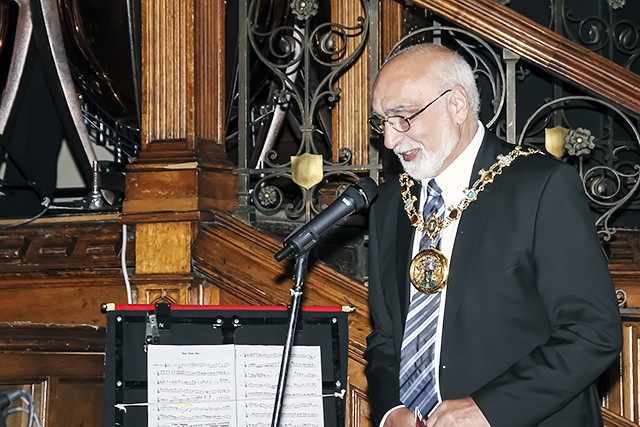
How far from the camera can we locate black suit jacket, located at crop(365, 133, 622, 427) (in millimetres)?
2682

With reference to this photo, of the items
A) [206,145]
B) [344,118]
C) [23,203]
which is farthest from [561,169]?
[23,203]

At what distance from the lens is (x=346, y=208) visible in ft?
9.21

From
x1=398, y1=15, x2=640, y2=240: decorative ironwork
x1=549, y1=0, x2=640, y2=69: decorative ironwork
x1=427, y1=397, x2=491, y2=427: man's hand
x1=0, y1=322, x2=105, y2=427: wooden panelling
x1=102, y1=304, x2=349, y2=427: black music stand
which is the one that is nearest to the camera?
x1=427, y1=397, x2=491, y2=427: man's hand

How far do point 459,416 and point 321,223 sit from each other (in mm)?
547

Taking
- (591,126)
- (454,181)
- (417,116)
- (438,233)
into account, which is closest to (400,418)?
(438,233)

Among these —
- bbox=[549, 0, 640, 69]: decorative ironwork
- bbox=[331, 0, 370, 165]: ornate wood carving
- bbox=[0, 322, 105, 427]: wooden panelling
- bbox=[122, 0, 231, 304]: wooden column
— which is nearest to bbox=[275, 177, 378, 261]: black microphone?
bbox=[0, 322, 105, 427]: wooden panelling

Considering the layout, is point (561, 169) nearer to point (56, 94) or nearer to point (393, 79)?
point (393, 79)

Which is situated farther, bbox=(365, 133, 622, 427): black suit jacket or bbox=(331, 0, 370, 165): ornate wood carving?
bbox=(331, 0, 370, 165): ornate wood carving

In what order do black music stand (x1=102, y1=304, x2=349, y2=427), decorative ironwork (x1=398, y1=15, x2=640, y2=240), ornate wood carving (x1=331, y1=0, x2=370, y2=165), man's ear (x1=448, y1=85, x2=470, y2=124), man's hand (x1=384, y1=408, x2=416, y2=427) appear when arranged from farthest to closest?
decorative ironwork (x1=398, y1=15, x2=640, y2=240) → ornate wood carving (x1=331, y1=0, x2=370, y2=165) → black music stand (x1=102, y1=304, x2=349, y2=427) → man's ear (x1=448, y1=85, x2=470, y2=124) → man's hand (x1=384, y1=408, x2=416, y2=427)

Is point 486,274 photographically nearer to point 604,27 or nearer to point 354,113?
point 354,113

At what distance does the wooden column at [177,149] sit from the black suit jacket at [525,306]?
3.92 ft

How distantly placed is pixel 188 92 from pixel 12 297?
1057 mm

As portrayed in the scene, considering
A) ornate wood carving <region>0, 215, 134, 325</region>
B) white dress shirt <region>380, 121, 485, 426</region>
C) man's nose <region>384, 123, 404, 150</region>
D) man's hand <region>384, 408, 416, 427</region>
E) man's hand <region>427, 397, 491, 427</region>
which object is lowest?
man's hand <region>384, 408, 416, 427</region>

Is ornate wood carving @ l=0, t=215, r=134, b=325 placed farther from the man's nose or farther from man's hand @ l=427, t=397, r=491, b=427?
man's hand @ l=427, t=397, r=491, b=427
